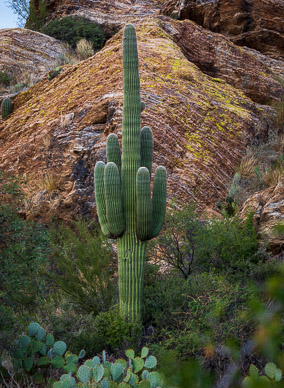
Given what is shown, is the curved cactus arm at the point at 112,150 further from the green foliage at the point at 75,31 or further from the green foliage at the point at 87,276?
the green foliage at the point at 75,31

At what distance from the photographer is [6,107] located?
11883 millimetres

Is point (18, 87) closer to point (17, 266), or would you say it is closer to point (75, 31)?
point (75, 31)

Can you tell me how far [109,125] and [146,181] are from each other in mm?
4019

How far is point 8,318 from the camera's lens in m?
4.39

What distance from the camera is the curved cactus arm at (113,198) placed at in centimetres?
520

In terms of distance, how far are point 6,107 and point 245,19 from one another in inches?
345

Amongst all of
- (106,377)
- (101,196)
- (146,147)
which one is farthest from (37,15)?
(106,377)

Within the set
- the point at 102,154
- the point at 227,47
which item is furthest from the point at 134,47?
the point at 227,47

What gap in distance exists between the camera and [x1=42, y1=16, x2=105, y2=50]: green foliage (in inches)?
643

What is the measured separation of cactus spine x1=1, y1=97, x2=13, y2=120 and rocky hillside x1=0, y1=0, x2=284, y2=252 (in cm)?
21

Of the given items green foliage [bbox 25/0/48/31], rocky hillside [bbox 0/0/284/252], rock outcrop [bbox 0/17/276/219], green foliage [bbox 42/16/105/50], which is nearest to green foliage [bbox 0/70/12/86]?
rocky hillside [bbox 0/0/284/252]

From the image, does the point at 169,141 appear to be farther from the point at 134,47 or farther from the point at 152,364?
the point at 152,364

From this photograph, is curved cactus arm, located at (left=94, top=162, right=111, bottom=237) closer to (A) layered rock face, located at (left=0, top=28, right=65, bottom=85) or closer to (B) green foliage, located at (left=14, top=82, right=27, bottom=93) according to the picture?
(B) green foliage, located at (left=14, top=82, right=27, bottom=93)

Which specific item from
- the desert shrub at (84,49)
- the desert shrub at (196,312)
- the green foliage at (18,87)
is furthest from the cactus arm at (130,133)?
the desert shrub at (84,49)
